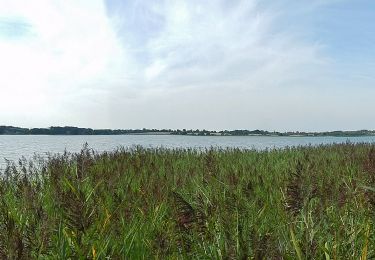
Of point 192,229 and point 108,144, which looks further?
point 108,144

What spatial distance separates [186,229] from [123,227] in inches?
28.5

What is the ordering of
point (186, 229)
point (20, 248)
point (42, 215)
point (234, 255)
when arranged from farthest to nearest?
point (186, 229) < point (42, 215) < point (234, 255) < point (20, 248)

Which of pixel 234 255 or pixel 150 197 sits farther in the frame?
pixel 150 197

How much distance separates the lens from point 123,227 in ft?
11.2

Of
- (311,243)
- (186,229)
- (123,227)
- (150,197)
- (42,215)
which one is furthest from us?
(150,197)

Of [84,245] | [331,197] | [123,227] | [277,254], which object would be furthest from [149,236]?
[331,197]

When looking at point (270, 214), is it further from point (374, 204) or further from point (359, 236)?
point (374, 204)

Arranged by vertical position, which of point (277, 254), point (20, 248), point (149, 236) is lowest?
point (149, 236)

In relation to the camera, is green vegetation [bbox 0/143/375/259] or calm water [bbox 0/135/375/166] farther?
calm water [bbox 0/135/375/166]

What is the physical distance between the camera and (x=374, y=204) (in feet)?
9.08

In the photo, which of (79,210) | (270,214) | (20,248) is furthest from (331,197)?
(20,248)

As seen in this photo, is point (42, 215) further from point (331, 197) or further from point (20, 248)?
point (331, 197)

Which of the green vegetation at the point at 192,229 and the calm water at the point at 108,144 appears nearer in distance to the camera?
the green vegetation at the point at 192,229

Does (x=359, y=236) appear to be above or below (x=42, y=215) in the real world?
below
